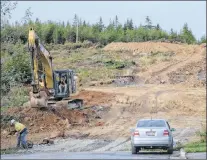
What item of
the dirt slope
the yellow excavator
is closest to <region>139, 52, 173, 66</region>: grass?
the dirt slope

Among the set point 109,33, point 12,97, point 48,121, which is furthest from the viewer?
point 109,33

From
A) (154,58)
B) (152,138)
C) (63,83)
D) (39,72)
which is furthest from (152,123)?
(154,58)

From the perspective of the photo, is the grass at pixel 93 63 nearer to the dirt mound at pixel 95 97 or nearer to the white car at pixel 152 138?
the dirt mound at pixel 95 97

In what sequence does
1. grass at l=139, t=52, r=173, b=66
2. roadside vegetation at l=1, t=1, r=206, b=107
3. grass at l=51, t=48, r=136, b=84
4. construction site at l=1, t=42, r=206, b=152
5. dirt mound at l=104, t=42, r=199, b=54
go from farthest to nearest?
dirt mound at l=104, t=42, r=199, b=54 → grass at l=139, t=52, r=173, b=66 → grass at l=51, t=48, r=136, b=84 → construction site at l=1, t=42, r=206, b=152 → roadside vegetation at l=1, t=1, r=206, b=107

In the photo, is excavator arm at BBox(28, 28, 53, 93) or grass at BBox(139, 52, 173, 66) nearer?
excavator arm at BBox(28, 28, 53, 93)

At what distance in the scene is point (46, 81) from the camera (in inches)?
1539

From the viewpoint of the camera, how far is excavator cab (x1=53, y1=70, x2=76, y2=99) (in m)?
40.2

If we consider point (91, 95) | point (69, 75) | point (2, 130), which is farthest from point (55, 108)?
point (91, 95)

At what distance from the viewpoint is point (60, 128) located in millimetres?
37875

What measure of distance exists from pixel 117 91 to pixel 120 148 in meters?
24.5

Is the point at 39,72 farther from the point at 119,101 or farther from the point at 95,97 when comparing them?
the point at 95,97

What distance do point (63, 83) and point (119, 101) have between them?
927 cm

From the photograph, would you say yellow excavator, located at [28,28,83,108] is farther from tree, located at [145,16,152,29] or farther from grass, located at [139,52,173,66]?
tree, located at [145,16,152,29]

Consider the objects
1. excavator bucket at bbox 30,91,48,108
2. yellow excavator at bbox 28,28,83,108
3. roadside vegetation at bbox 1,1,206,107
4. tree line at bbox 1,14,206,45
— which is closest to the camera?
roadside vegetation at bbox 1,1,206,107
